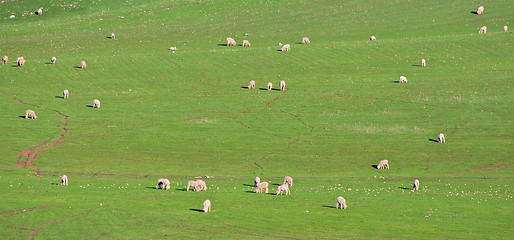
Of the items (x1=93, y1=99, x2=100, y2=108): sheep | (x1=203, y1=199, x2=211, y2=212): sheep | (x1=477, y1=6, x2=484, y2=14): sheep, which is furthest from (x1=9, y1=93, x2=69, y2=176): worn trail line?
(x1=477, y1=6, x2=484, y2=14): sheep

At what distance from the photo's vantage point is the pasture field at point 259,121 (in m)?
37.2

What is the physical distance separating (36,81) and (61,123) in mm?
14703

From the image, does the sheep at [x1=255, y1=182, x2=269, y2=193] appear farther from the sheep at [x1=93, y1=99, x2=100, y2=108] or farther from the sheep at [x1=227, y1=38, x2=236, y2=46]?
the sheep at [x1=227, y1=38, x2=236, y2=46]

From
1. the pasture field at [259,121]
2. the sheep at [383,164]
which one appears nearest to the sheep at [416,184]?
the pasture field at [259,121]

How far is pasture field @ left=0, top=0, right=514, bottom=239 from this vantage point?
122 ft

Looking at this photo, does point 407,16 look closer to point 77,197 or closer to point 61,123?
Answer: point 61,123

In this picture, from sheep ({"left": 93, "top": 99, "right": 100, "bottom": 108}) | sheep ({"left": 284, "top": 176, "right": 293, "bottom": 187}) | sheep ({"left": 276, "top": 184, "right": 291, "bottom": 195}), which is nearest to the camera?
sheep ({"left": 276, "top": 184, "right": 291, "bottom": 195})

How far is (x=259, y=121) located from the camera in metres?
59.9

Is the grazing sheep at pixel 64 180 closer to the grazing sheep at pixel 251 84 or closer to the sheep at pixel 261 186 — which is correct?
the sheep at pixel 261 186

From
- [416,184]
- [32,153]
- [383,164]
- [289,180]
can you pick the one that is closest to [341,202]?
[289,180]

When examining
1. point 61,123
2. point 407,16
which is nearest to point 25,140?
point 61,123

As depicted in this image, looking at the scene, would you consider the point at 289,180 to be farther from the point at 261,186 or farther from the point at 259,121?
the point at 259,121

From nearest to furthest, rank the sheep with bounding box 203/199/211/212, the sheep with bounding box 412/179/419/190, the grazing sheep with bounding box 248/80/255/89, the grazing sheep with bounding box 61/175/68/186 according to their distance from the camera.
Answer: the sheep with bounding box 203/199/211/212, the grazing sheep with bounding box 61/175/68/186, the sheep with bounding box 412/179/419/190, the grazing sheep with bounding box 248/80/255/89

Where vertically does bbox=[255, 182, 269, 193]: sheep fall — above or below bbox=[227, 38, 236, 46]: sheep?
below
